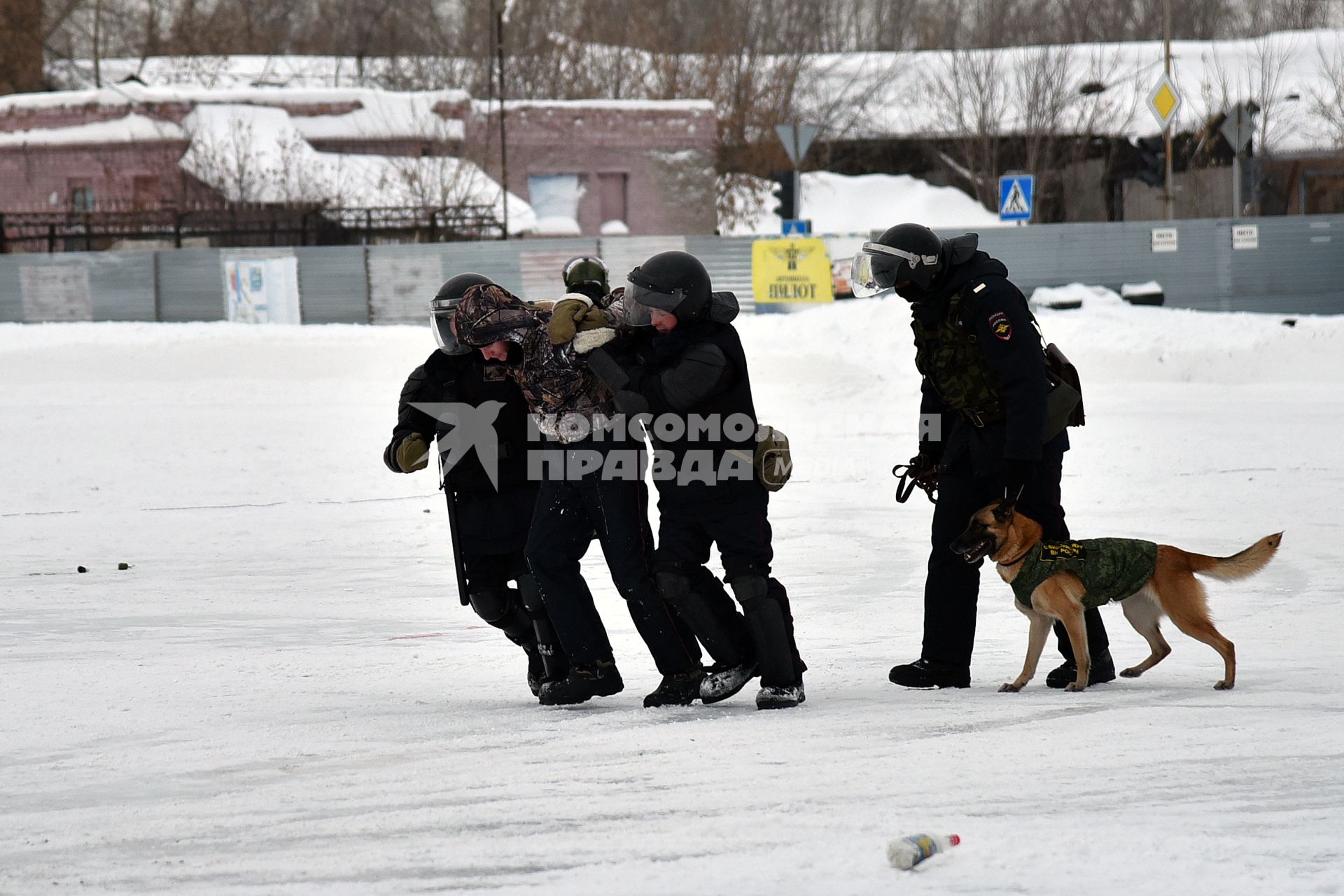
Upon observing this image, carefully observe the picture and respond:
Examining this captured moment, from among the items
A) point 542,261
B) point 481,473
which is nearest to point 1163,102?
point 542,261

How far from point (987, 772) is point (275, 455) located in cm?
1123

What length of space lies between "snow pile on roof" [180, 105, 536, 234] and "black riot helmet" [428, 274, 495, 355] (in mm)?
25402

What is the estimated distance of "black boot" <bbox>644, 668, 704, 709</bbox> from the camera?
5352mm

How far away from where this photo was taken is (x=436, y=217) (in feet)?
97.0

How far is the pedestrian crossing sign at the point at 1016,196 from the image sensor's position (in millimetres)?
21547

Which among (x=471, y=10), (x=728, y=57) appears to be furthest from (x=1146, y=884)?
(x=471, y=10)

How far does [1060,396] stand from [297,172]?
1106 inches

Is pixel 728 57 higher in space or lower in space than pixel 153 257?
higher

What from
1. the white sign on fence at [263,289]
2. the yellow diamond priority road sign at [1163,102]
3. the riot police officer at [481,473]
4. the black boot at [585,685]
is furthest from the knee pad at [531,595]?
the yellow diamond priority road sign at [1163,102]

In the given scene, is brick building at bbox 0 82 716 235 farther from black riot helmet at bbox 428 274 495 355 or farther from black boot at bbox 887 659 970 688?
black boot at bbox 887 659 970 688

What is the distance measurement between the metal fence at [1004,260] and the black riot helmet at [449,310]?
53.9 feet

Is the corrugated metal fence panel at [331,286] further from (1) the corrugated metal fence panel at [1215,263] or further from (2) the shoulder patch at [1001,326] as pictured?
(2) the shoulder patch at [1001,326]

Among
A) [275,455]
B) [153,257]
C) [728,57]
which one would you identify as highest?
[728,57]

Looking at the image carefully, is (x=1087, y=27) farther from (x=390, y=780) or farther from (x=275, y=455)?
(x=390, y=780)
